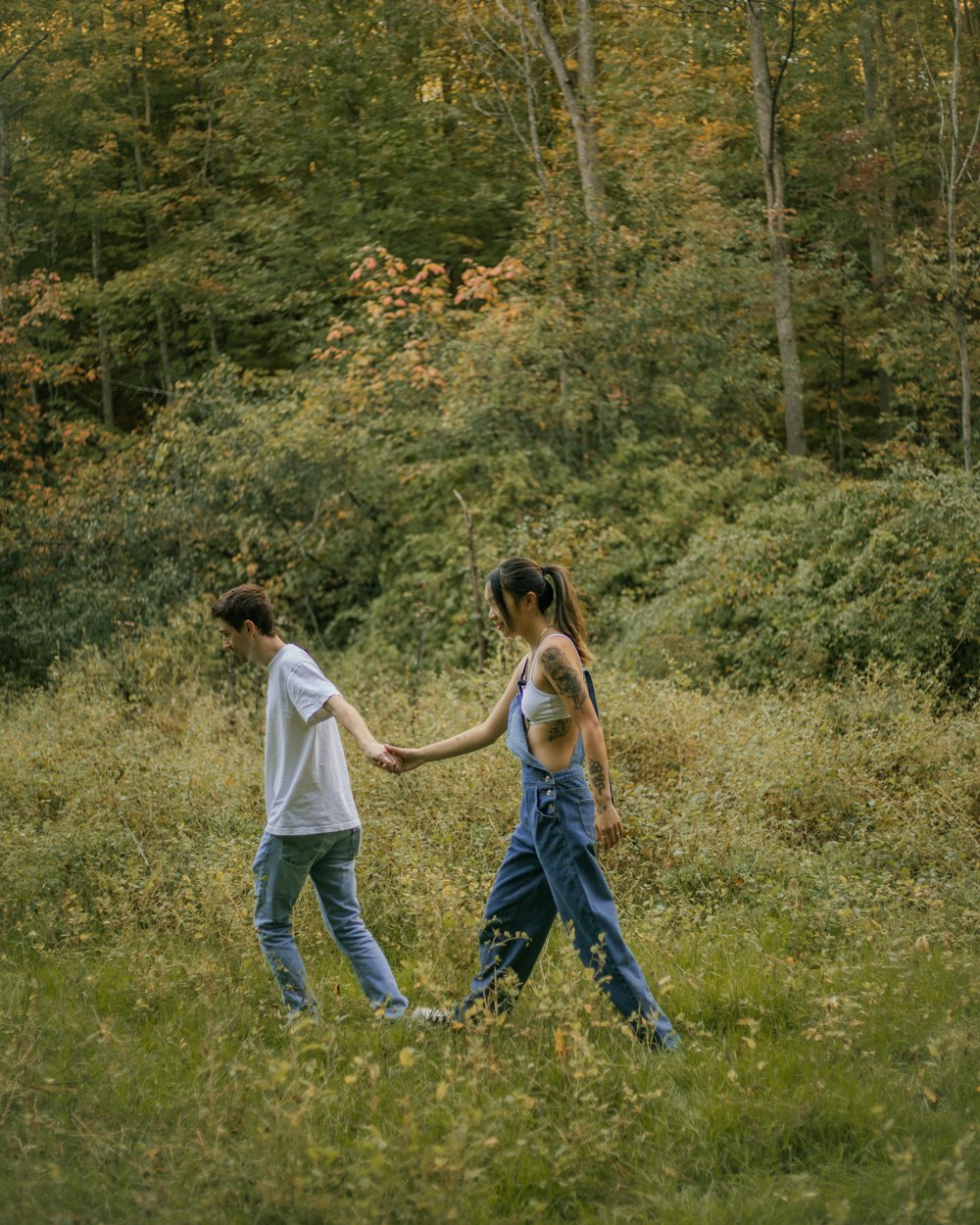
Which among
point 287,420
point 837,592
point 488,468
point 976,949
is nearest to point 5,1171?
point 976,949

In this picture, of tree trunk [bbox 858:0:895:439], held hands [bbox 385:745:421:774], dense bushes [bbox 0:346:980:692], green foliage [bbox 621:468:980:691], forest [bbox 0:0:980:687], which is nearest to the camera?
held hands [bbox 385:745:421:774]

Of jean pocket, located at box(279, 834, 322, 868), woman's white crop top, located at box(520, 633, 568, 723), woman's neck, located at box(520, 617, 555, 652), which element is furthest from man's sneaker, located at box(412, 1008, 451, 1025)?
woman's neck, located at box(520, 617, 555, 652)

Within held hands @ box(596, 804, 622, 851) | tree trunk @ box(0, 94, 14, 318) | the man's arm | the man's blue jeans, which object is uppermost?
tree trunk @ box(0, 94, 14, 318)

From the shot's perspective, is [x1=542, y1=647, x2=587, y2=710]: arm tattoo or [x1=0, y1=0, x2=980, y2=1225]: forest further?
[x1=542, y1=647, x2=587, y2=710]: arm tattoo

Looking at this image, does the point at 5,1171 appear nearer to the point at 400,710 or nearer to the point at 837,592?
the point at 400,710

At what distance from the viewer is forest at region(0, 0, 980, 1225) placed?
383 centimetres

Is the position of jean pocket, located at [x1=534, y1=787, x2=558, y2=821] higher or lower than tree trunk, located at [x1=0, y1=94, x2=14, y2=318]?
lower

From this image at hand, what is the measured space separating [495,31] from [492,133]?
2.03 meters

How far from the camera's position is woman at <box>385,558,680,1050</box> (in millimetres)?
4270

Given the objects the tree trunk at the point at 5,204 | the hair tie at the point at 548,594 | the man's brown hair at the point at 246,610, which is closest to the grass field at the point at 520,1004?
the hair tie at the point at 548,594

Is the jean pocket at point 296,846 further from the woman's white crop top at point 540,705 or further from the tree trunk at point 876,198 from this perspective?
the tree trunk at point 876,198

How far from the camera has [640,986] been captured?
432 cm

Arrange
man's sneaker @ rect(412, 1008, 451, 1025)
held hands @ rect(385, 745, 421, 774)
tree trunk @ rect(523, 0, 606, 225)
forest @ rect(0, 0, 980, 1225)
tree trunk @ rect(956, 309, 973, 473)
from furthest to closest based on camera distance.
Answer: tree trunk @ rect(523, 0, 606, 225), tree trunk @ rect(956, 309, 973, 473), held hands @ rect(385, 745, 421, 774), man's sneaker @ rect(412, 1008, 451, 1025), forest @ rect(0, 0, 980, 1225)

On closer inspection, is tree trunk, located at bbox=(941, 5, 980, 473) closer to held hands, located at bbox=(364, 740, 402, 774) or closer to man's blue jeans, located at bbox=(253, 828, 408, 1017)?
held hands, located at bbox=(364, 740, 402, 774)
